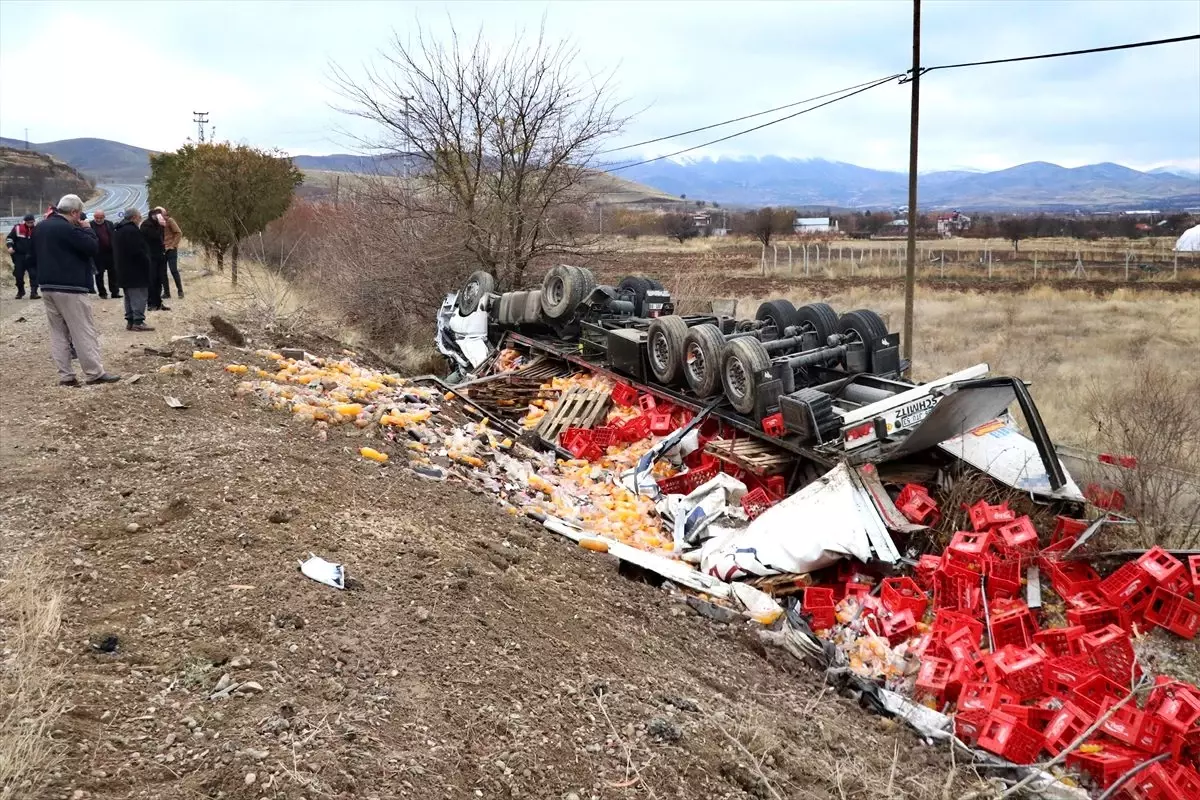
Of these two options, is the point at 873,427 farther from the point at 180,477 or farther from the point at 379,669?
the point at 180,477

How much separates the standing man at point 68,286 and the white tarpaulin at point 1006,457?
7.90 m

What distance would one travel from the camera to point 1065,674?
16.8 ft

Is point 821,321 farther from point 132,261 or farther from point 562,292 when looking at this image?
point 132,261

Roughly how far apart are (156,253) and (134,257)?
5.34 feet

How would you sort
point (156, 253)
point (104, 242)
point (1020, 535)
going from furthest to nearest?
1. point (104, 242)
2. point (156, 253)
3. point (1020, 535)

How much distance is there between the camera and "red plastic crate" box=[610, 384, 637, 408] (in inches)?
412

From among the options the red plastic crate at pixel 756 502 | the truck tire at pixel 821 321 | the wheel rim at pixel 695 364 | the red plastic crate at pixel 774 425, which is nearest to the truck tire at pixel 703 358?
the wheel rim at pixel 695 364

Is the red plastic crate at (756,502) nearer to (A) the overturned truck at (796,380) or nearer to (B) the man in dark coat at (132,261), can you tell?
(A) the overturned truck at (796,380)

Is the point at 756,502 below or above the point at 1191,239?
below

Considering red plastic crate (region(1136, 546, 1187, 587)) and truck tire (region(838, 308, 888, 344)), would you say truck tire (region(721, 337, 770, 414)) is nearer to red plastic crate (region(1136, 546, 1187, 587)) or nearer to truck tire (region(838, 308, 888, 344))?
truck tire (region(838, 308, 888, 344))

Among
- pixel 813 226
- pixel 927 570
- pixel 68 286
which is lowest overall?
pixel 927 570

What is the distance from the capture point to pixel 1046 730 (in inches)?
192

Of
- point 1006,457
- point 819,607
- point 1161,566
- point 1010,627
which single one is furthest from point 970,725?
point 1006,457

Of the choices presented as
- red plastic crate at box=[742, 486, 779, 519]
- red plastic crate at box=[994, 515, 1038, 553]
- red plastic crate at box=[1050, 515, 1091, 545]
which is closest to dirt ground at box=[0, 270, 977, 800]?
red plastic crate at box=[742, 486, 779, 519]
